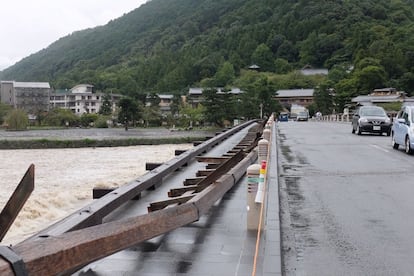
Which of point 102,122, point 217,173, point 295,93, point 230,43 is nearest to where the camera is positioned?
point 217,173

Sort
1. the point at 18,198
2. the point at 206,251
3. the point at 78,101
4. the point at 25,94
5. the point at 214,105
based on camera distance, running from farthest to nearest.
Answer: the point at 78,101, the point at 25,94, the point at 214,105, the point at 206,251, the point at 18,198

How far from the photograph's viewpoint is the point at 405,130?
16016 millimetres

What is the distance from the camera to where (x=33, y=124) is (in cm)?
8650

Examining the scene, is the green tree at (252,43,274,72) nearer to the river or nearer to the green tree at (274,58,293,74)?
the green tree at (274,58,293,74)

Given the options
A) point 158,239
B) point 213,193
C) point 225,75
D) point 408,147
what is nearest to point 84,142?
point 408,147

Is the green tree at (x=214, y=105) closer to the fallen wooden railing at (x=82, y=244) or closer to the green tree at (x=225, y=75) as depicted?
the green tree at (x=225, y=75)

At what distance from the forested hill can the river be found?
5612 centimetres

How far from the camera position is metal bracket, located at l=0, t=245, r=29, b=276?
189 cm

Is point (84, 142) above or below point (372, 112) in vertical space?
below

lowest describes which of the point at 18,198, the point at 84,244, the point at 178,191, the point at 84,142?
the point at 84,142

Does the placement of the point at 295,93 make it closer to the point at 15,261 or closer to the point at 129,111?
the point at 129,111

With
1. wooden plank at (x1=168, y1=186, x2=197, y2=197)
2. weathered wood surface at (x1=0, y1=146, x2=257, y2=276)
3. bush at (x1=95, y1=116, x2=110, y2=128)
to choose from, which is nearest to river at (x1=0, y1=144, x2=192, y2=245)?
wooden plank at (x1=168, y1=186, x2=197, y2=197)

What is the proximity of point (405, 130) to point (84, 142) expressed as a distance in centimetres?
4444

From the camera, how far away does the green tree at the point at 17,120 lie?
74.8m
